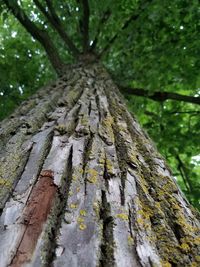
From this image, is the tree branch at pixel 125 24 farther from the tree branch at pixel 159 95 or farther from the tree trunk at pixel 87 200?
the tree trunk at pixel 87 200

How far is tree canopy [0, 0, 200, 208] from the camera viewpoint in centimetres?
489

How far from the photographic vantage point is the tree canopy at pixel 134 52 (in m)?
4.89

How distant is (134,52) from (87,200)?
183 inches

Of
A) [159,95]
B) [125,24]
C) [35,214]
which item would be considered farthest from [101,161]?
[125,24]

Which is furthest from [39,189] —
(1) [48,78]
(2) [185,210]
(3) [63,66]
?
(1) [48,78]

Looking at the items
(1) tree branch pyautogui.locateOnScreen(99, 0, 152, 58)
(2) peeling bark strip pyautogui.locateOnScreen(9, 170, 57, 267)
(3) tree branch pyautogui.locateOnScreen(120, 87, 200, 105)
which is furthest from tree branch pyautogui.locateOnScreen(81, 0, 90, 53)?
(2) peeling bark strip pyautogui.locateOnScreen(9, 170, 57, 267)

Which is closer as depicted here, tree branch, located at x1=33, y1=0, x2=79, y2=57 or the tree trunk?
the tree trunk

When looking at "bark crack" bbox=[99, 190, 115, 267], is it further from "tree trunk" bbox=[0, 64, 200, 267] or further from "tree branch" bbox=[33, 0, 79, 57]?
"tree branch" bbox=[33, 0, 79, 57]

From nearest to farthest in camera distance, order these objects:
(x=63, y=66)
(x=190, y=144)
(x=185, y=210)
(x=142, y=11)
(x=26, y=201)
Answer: (x=26, y=201), (x=185, y=210), (x=63, y=66), (x=142, y=11), (x=190, y=144)

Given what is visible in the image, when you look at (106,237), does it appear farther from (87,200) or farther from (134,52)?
(134,52)

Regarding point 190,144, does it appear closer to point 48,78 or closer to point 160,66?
point 160,66

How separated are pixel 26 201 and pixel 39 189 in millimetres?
79

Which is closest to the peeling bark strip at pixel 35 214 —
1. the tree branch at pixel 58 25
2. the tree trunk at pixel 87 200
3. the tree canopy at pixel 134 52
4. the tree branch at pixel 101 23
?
the tree trunk at pixel 87 200

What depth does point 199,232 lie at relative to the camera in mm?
1183
